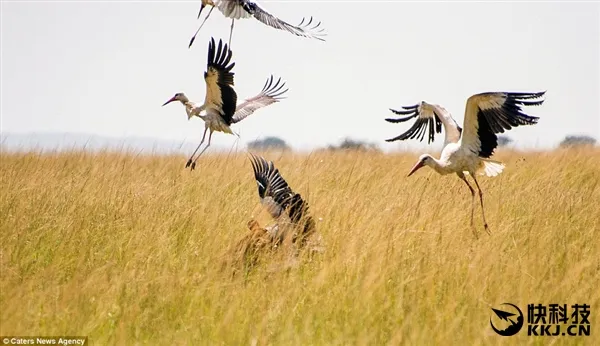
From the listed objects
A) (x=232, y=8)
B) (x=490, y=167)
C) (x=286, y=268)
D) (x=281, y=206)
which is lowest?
(x=286, y=268)

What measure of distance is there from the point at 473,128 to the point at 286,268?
332cm

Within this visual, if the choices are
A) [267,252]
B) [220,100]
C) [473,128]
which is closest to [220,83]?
[220,100]

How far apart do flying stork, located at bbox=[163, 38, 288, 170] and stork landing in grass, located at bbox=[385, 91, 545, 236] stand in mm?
2001

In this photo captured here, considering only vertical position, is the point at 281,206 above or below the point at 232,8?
below

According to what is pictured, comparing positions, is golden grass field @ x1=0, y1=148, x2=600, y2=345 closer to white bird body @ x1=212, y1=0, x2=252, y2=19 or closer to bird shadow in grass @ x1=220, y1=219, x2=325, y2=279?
bird shadow in grass @ x1=220, y1=219, x2=325, y2=279

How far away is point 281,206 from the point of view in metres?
6.79

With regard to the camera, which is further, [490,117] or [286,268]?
[490,117]

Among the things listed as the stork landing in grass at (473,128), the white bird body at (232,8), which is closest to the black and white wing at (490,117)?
the stork landing in grass at (473,128)

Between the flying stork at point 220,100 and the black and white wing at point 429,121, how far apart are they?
199 cm

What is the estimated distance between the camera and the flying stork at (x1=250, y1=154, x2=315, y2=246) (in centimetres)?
636

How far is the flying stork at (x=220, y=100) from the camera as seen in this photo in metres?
9.99

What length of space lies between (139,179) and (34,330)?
4.85 meters

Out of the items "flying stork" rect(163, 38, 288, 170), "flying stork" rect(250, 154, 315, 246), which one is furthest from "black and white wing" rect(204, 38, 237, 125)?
"flying stork" rect(250, 154, 315, 246)

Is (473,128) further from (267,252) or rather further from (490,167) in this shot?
(267,252)
